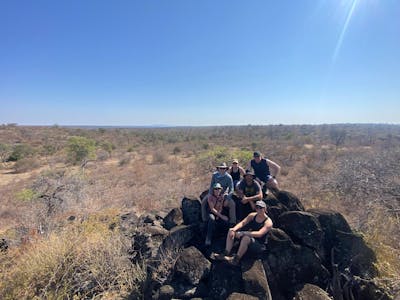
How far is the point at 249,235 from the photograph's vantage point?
4078 mm

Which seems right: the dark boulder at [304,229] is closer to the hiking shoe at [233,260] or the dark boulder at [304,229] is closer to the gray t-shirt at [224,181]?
the hiking shoe at [233,260]

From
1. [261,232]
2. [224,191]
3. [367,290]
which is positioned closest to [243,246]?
[261,232]

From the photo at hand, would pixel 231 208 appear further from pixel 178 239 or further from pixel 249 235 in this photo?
pixel 178 239

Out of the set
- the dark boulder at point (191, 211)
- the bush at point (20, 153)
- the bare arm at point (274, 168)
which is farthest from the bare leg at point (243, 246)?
the bush at point (20, 153)

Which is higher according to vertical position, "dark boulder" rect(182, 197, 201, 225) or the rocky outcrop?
"dark boulder" rect(182, 197, 201, 225)

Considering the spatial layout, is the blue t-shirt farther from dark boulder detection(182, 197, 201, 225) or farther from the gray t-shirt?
dark boulder detection(182, 197, 201, 225)

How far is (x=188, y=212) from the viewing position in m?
5.47

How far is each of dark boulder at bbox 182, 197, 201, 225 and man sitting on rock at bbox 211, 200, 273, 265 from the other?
1149 millimetres

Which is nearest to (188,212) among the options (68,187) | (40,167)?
(68,187)

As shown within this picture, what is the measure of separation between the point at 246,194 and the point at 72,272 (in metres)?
3.55

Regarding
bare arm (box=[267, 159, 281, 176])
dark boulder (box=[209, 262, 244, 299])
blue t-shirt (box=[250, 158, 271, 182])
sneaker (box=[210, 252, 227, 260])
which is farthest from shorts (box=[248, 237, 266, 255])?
bare arm (box=[267, 159, 281, 176])

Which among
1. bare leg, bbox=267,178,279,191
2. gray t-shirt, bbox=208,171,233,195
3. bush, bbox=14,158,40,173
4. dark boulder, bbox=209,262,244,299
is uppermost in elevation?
gray t-shirt, bbox=208,171,233,195

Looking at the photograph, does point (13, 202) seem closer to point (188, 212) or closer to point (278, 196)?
point (188, 212)

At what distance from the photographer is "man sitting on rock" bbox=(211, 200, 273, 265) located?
4.02 m
